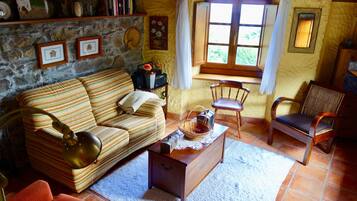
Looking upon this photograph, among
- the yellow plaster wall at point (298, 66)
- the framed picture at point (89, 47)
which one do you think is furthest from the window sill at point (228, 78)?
the framed picture at point (89, 47)

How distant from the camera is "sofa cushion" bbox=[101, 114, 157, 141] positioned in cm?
325

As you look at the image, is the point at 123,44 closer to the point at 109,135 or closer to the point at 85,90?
the point at 85,90

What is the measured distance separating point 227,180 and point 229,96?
167cm

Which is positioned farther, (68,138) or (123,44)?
(123,44)

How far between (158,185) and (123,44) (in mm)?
2197

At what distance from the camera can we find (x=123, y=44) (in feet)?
13.5

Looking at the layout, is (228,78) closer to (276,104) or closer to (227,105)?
(227,105)

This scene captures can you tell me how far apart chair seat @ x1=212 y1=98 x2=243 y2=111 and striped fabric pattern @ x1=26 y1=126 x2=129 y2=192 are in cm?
141

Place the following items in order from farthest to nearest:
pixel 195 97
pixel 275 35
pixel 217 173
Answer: pixel 195 97
pixel 275 35
pixel 217 173

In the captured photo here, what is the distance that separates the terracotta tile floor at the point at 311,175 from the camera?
2863mm

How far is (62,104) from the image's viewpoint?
9.91 feet

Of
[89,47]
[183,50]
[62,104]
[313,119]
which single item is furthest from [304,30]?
[62,104]

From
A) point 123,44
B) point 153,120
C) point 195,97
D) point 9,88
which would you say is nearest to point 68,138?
point 9,88

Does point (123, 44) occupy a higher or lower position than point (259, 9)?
lower
